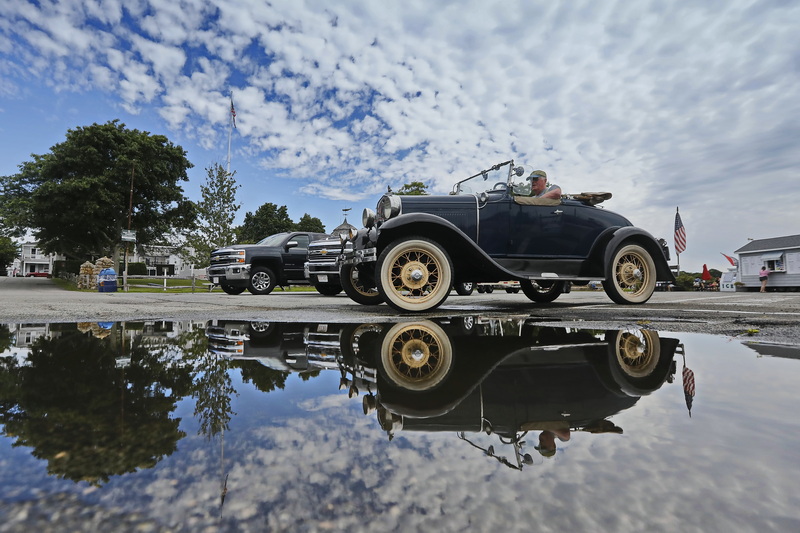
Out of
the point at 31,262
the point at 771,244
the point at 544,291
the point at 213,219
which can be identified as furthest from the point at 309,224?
the point at 31,262

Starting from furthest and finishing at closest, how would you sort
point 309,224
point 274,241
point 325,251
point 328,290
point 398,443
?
point 309,224
point 274,241
point 328,290
point 325,251
point 398,443

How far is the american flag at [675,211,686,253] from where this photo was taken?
25.6 metres

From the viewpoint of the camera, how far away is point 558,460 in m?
0.85

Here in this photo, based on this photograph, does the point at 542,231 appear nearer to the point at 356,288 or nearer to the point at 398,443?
the point at 356,288

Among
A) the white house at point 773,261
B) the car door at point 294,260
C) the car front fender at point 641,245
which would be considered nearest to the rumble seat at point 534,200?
the car front fender at point 641,245

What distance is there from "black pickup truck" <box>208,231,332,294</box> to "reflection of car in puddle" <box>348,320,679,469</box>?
1000 centimetres

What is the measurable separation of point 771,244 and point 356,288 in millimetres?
39459

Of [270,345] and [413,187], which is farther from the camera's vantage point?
[413,187]

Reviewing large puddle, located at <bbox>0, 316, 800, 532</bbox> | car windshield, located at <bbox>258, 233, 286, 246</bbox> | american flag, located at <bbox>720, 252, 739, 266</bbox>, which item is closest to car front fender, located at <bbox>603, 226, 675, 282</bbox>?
large puddle, located at <bbox>0, 316, 800, 532</bbox>

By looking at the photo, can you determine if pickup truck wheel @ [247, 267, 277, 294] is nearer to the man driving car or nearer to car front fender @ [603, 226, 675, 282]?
the man driving car

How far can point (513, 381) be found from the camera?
1499mm

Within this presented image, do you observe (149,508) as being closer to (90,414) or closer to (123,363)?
(90,414)

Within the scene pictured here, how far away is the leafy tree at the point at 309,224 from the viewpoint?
58312 millimetres

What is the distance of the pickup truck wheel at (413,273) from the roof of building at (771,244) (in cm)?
3736
